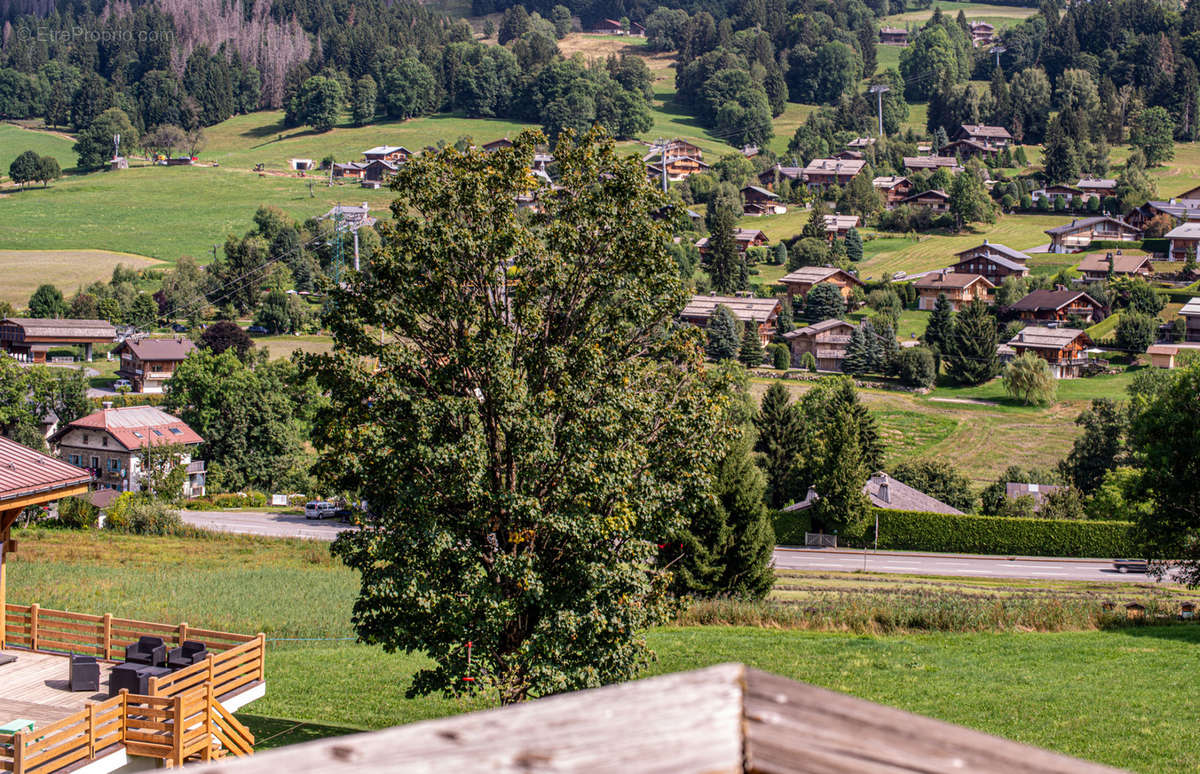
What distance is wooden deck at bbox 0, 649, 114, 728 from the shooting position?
1588 centimetres

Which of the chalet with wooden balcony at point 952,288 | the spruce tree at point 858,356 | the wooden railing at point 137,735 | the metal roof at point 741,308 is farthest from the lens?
the chalet with wooden balcony at point 952,288

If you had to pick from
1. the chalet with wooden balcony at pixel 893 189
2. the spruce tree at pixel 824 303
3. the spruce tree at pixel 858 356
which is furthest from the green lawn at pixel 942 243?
the spruce tree at pixel 858 356

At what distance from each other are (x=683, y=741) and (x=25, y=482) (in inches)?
712

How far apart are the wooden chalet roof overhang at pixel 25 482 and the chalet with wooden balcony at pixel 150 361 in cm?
8096

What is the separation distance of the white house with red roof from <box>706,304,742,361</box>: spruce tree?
46.6 metres

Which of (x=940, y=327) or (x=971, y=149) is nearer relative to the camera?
(x=940, y=327)

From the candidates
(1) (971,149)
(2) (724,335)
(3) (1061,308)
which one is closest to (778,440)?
(2) (724,335)

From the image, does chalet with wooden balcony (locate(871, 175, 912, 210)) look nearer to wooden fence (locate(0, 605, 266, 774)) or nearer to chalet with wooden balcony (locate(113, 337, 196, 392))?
chalet with wooden balcony (locate(113, 337, 196, 392))

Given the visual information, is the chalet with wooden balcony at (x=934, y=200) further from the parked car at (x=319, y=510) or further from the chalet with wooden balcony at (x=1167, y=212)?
the parked car at (x=319, y=510)

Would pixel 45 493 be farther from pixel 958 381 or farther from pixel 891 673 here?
pixel 958 381

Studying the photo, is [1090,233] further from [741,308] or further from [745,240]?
[741,308]

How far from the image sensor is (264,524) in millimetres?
62188

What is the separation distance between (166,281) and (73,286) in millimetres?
12550

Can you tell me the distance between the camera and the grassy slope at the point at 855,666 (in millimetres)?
19484
